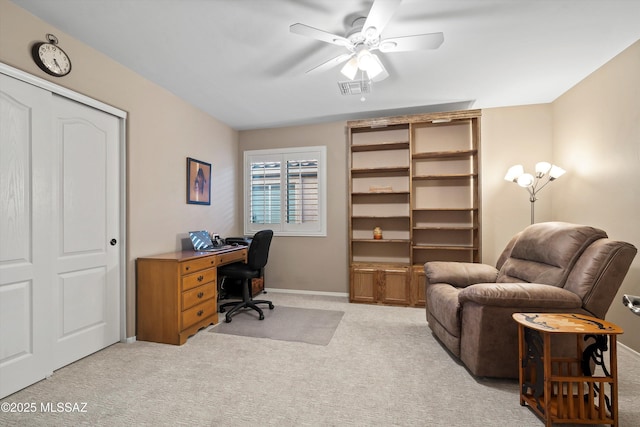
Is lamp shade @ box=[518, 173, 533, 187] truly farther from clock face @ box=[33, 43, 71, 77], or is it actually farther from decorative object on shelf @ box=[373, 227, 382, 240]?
clock face @ box=[33, 43, 71, 77]

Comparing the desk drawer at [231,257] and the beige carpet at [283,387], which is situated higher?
the desk drawer at [231,257]

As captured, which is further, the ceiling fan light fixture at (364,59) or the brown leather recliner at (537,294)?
Answer: the ceiling fan light fixture at (364,59)

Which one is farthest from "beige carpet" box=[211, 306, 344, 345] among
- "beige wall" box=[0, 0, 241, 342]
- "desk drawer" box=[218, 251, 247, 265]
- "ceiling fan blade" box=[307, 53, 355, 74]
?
"ceiling fan blade" box=[307, 53, 355, 74]

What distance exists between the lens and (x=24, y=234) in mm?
1937

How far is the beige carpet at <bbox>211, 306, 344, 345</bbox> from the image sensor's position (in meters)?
2.76

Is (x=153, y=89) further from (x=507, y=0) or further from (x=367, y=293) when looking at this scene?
(x=367, y=293)

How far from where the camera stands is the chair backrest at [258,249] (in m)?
3.20

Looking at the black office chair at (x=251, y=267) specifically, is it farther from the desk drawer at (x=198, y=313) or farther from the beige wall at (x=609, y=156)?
the beige wall at (x=609, y=156)

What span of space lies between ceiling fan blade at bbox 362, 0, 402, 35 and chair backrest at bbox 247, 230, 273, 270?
223cm

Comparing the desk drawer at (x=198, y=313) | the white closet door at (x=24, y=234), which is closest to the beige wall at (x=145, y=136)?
the white closet door at (x=24, y=234)

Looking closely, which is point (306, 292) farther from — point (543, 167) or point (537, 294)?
point (543, 167)

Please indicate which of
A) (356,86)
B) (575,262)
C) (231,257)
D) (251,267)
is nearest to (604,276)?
(575,262)

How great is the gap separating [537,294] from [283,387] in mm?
1787

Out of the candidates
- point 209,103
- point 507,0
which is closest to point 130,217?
point 209,103
